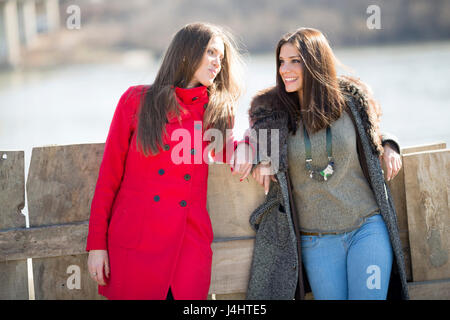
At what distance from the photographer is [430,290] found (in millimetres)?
2793

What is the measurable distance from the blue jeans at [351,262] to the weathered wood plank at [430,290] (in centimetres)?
31

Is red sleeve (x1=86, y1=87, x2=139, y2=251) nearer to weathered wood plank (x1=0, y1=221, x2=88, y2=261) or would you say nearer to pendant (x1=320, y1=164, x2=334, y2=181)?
weathered wood plank (x1=0, y1=221, x2=88, y2=261)

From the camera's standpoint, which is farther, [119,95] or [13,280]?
[119,95]

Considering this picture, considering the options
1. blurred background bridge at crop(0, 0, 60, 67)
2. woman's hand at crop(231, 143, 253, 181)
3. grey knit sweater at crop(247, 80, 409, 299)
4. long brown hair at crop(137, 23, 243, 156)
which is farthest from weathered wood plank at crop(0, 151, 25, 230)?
blurred background bridge at crop(0, 0, 60, 67)

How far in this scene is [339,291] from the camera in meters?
2.54

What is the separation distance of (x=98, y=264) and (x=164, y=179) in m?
0.45

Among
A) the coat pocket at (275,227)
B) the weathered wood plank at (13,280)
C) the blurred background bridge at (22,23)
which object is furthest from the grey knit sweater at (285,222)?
the blurred background bridge at (22,23)

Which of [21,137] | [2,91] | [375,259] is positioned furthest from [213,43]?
[2,91]

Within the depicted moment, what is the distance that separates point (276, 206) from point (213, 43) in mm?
803

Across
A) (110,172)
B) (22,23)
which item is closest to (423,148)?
(110,172)

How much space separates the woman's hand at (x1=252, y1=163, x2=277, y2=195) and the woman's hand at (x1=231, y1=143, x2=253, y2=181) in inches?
1.7

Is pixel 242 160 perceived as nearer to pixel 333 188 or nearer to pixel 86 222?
pixel 333 188

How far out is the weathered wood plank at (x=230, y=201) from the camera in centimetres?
269

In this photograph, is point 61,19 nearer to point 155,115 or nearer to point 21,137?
point 21,137
